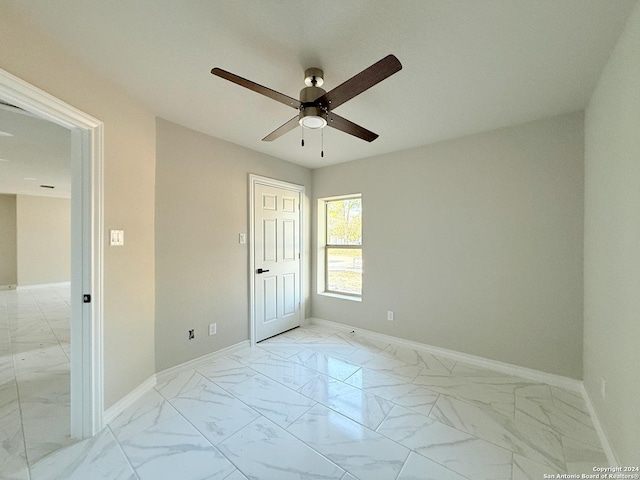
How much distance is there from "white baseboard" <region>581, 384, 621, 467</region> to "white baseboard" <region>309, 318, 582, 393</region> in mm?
136

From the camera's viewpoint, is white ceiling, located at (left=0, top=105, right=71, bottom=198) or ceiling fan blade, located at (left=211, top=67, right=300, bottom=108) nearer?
ceiling fan blade, located at (left=211, top=67, right=300, bottom=108)

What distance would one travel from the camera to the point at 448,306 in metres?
Result: 2.90

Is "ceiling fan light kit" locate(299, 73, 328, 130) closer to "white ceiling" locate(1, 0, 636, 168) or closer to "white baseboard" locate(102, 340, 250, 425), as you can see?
"white ceiling" locate(1, 0, 636, 168)

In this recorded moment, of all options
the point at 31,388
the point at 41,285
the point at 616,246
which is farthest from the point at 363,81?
the point at 41,285

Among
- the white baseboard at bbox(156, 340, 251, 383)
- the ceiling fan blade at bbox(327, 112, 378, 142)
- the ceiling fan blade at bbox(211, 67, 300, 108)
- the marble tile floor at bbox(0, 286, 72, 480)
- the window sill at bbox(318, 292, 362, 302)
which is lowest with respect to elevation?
the marble tile floor at bbox(0, 286, 72, 480)

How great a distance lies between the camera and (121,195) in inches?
78.2

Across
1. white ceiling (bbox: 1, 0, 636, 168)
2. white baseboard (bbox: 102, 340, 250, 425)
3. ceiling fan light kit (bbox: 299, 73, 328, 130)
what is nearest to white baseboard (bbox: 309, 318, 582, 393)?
white baseboard (bbox: 102, 340, 250, 425)

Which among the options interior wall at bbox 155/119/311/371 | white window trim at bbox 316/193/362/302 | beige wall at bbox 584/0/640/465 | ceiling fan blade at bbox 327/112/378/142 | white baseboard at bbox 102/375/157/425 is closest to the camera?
beige wall at bbox 584/0/640/465

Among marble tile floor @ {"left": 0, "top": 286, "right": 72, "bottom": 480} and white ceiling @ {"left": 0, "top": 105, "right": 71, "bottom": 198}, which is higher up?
white ceiling @ {"left": 0, "top": 105, "right": 71, "bottom": 198}

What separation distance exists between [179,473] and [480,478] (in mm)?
1669

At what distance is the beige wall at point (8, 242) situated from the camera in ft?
21.0

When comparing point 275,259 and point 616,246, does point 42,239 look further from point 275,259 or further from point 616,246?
point 616,246

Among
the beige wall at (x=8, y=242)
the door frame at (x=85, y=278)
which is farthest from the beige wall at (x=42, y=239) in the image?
the door frame at (x=85, y=278)

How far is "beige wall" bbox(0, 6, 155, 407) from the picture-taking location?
4.95 ft
